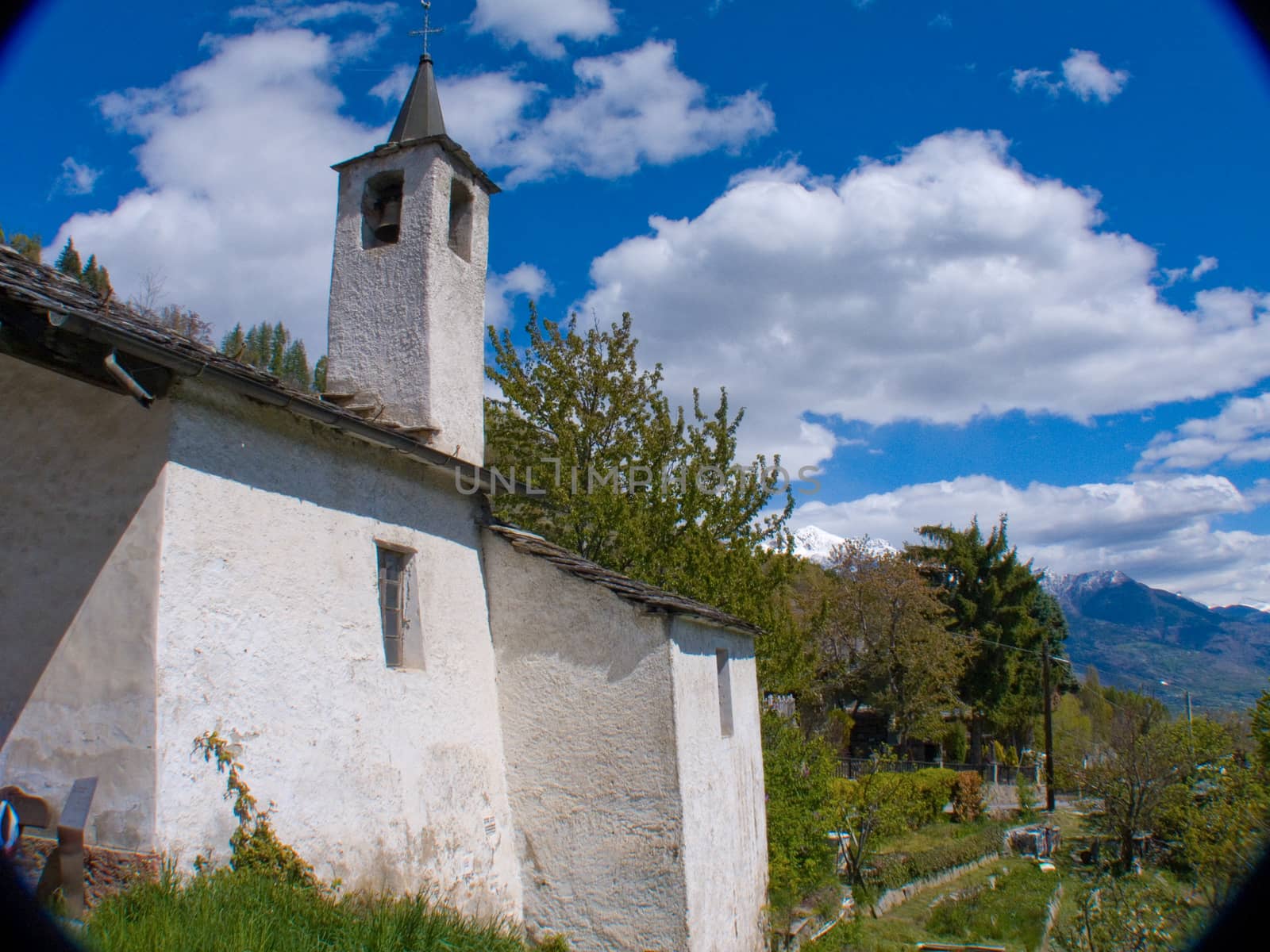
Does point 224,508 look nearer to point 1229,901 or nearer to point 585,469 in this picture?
point 1229,901

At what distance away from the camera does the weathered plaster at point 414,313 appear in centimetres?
1059

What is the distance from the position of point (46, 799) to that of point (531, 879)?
5144 millimetres

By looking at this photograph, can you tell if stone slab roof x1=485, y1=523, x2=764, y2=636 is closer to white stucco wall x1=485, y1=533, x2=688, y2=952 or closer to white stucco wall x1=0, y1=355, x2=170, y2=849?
white stucco wall x1=485, y1=533, x2=688, y2=952

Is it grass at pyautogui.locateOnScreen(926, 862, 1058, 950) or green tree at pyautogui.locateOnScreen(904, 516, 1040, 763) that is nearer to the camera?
grass at pyautogui.locateOnScreen(926, 862, 1058, 950)

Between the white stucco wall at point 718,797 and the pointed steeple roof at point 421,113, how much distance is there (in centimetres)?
777

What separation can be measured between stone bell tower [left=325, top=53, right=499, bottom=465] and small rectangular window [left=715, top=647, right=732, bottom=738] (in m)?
4.29

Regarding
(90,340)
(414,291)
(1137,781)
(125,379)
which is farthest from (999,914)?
(90,340)

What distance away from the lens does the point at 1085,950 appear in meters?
8.86

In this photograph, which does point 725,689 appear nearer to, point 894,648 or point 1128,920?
point 1128,920

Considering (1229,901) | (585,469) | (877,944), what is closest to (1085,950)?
(1229,901)

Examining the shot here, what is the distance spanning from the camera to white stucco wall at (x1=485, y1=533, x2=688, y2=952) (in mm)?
9102

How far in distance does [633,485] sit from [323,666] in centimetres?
926

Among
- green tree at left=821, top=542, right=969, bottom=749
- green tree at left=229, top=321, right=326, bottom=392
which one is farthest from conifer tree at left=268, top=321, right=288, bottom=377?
green tree at left=821, top=542, right=969, bottom=749

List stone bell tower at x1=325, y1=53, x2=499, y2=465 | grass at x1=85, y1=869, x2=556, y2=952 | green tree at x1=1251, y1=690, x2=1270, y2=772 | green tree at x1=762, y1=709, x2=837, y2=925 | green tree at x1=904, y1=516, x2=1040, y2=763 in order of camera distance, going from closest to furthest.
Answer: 1. grass at x1=85, y1=869, x2=556, y2=952
2. stone bell tower at x1=325, y1=53, x2=499, y2=465
3. green tree at x1=1251, y1=690, x2=1270, y2=772
4. green tree at x1=762, y1=709, x2=837, y2=925
5. green tree at x1=904, y1=516, x2=1040, y2=763
